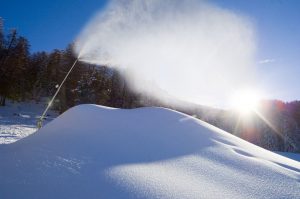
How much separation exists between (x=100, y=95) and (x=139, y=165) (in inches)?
1118

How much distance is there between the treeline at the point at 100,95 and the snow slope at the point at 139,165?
19.2 metres

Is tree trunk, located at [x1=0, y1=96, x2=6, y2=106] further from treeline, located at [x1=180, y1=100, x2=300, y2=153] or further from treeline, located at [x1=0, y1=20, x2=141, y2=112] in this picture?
treeline, located at [x1=180, y1=100, x2=300, y2=153]

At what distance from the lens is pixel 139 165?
3859mm

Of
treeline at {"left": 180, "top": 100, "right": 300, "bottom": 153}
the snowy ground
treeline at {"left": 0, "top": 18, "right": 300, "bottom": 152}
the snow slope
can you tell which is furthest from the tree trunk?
the snow slope

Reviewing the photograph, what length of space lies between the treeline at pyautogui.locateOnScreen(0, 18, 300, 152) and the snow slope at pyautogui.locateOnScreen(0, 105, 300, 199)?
19.2 metres

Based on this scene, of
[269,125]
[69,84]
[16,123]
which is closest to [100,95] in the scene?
[69,84]

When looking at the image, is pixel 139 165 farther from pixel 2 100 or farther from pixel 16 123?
pixel 2 100

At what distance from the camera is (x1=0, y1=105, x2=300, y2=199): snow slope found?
10.1ft

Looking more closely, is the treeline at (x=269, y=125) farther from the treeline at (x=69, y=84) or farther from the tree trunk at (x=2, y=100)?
the tree trunk at (x=2, y=100)

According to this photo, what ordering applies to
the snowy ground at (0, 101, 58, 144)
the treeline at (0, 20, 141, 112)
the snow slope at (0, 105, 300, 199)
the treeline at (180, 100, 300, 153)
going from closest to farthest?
the snow slope at (0, 105, 300, 199) → the snowy ground at (0, 101, 58, 144) → the treeline at (180, 100, 300, 153) → the treeline at (0, 20, 141, 112)

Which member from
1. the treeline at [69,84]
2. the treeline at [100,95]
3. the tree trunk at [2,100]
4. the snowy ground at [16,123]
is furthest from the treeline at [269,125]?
the tree trunk at [2,100]

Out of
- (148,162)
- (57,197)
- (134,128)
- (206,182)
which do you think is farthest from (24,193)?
(134,128)

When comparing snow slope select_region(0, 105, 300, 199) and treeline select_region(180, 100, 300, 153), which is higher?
treeline select_region(180, 100, 300, 153)

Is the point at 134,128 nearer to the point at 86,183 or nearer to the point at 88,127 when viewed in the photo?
the point at 88,127
